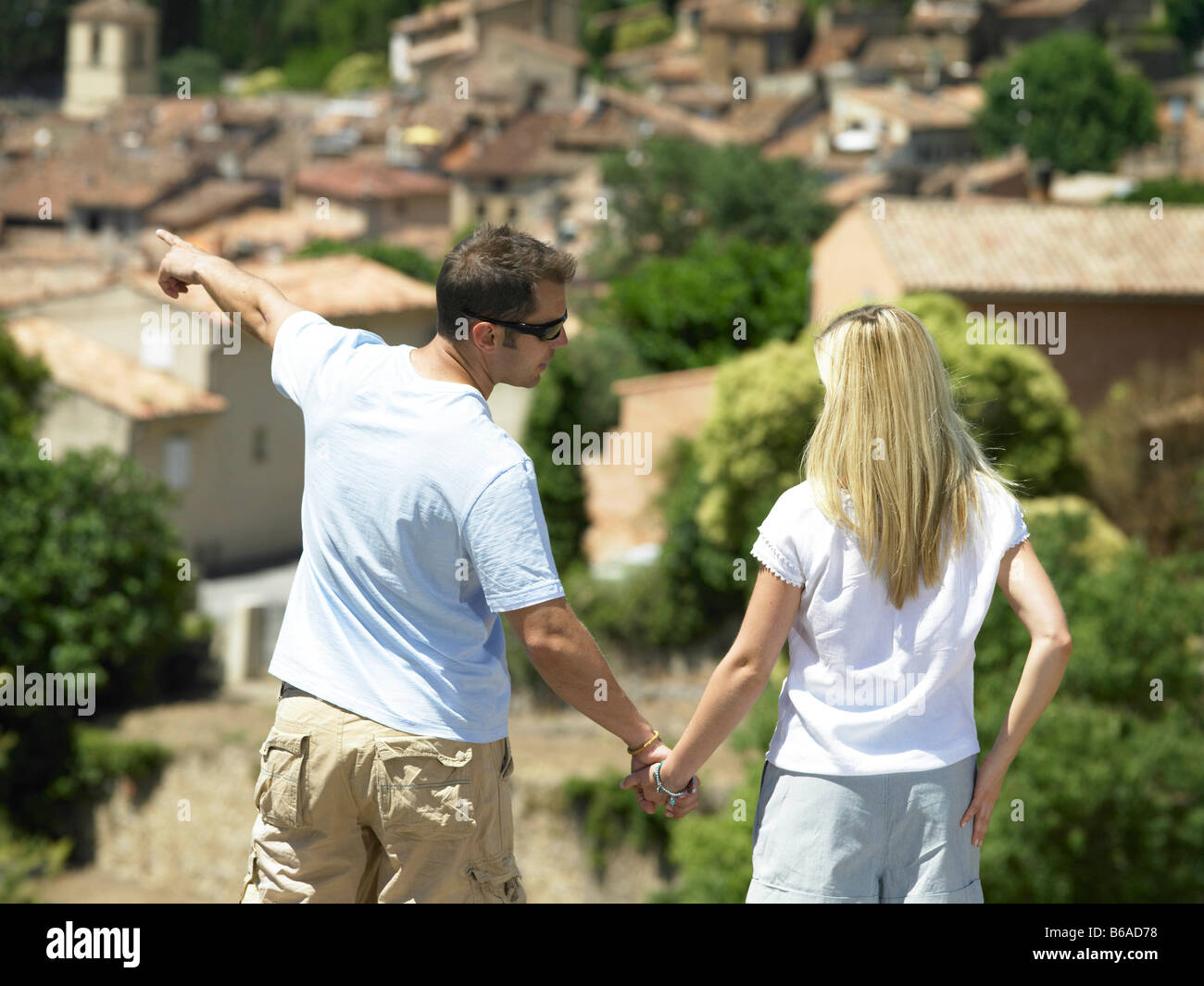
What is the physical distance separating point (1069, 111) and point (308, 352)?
66.0 m

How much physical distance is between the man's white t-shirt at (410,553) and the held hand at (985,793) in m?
0.98

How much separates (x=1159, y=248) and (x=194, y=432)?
19.0 m

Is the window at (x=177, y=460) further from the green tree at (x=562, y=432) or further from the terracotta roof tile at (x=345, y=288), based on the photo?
the green tree at (x=562, y=432)

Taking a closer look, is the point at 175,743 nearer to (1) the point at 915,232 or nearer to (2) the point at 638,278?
(1) the point at 915,232

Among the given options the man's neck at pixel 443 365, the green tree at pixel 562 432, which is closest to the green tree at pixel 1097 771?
the green tree at pixel 562 432

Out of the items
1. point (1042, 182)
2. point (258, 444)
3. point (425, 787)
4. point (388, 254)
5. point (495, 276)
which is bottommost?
point (425, 787)

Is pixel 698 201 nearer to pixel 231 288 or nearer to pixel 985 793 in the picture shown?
pixel 231 288

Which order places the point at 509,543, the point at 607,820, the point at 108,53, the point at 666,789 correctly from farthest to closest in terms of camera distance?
the point at 108,53 < the point at 607,820 < the point at 666,789 < the point at 509,543

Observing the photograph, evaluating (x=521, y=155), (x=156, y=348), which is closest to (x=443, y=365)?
(x=156, y=348)

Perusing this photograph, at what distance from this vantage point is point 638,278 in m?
38.0

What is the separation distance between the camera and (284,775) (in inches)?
121

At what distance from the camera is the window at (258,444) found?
31453mm

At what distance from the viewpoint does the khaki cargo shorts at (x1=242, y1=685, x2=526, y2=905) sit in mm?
3014

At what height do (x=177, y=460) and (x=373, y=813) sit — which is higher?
(x=177, y=460)
